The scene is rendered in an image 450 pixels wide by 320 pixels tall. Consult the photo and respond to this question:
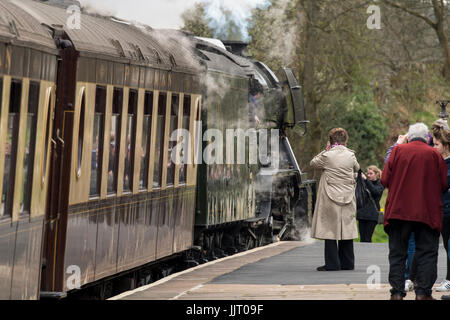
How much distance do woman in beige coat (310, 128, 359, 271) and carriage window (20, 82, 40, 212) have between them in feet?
15.0

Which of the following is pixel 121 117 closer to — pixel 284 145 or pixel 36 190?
pixel 36 190

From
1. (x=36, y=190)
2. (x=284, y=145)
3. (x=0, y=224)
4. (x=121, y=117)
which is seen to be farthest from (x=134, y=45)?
(x=284, y=145)

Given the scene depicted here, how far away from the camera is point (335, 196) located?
11.8m

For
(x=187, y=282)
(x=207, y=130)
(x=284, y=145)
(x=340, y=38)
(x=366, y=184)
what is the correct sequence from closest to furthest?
(x=187, y=282) < (x=207, y=130) < (x=366, y=184) < (x=284, y=145) < (x=340, y=38)

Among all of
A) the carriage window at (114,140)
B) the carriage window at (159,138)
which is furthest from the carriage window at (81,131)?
the carriage window at (159,138)

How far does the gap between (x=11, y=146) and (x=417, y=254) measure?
137 inches

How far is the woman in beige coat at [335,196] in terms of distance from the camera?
464 inches

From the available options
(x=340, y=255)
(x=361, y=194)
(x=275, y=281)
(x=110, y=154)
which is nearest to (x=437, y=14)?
(x=361, y=194)

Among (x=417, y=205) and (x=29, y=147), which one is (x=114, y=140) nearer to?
(x=29, y=147)

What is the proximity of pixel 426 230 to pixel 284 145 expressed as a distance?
1146 cm

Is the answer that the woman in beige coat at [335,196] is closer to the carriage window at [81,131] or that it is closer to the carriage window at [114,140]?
the carriage window at [114,140]

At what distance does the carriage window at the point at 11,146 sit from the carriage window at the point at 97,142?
194 cm

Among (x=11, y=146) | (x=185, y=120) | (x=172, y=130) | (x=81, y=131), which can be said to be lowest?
(x=11, y=146)

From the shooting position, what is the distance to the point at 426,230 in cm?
881
